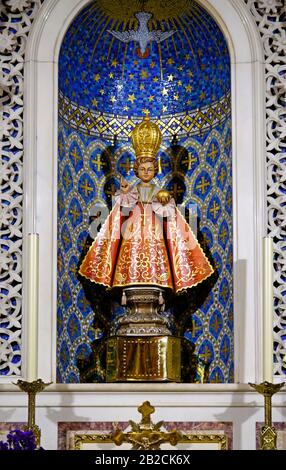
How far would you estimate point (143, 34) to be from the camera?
750 cm

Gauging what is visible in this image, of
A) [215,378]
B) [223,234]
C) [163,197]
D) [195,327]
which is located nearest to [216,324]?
[195,327]

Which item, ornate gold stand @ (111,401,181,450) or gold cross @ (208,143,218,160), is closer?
ornate gold stand @ (111,401,181,450)

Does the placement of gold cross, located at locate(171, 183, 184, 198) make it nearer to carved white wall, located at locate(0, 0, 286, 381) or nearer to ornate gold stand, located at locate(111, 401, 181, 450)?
carved white wall, located at locate(0, 0, 286, 381)

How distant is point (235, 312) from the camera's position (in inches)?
261

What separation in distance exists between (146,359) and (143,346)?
0.07 meters

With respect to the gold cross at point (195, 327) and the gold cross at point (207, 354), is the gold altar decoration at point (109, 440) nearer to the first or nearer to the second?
the gold cross at point (207, 354)

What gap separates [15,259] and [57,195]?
0.44 m

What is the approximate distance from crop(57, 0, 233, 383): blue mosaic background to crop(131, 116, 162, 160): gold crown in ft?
1.13

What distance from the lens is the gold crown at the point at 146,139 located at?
282 inches

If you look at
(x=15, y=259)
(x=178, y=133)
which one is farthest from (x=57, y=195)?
(x=178, y=133)

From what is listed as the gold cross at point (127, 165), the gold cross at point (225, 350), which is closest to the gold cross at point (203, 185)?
the gold cross at point (127, 165)

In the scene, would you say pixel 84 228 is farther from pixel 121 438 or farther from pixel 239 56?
pixel 121 438

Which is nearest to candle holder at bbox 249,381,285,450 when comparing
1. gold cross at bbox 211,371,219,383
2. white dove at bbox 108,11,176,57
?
gold cross at bbox 211,371,219,383

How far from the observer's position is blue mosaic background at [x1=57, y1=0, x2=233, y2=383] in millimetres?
7000
